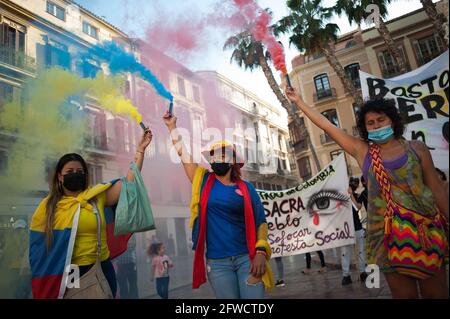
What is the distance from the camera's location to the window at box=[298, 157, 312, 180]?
31.1 metres

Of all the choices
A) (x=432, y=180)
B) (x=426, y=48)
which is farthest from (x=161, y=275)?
(x=426, y=48)

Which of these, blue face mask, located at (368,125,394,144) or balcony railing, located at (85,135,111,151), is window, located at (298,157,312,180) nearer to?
balcony railing, located at (85,135,111,151)

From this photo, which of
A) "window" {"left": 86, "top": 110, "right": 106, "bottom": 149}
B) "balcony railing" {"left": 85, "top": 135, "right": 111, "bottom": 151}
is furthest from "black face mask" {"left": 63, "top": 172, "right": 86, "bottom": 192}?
"balcony railing" {"left": 85, "top": 135, "right": 111, "bottom": 151}

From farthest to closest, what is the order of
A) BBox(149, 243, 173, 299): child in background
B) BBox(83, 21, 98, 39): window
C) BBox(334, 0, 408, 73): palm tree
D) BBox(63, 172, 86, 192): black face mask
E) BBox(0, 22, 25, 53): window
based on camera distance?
BBox(334, 0, 408, 73): palm tree → BBox(0, 22, 25, 53): window → BBox(83, 21, 98, 39): window → BBox(149, 243, 173, 299): child in background → BBox(63, 172, 86, 192): black face mask

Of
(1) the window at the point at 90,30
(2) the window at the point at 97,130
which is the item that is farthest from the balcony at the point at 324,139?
(1) the window at the point at 90,30

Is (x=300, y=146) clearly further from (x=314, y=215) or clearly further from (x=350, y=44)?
(x=314, y=215)

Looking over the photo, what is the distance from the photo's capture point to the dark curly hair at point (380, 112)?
90.5 inches

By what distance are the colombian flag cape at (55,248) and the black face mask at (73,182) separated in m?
0.10

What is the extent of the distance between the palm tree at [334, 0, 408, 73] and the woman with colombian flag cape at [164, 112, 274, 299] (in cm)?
1209

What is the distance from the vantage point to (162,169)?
18.7 meters

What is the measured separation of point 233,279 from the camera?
237 cm

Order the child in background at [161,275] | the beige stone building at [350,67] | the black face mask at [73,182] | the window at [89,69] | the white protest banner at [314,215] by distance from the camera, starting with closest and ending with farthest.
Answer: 1. the black face mask at [73,182]
2. the white protest banner at [314,215]
3. the child in background at [161,275]
4. the window at [89,69]
5. the beige stone building at [350,67]

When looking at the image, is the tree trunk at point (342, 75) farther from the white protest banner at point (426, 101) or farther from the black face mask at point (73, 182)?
the black face mask at point (73, 182)

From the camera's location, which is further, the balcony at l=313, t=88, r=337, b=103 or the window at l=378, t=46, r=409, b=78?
the balcony at l=313, t=88, r=337, b=103
